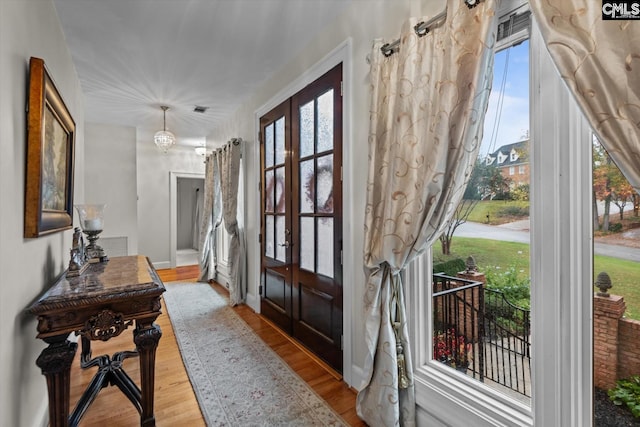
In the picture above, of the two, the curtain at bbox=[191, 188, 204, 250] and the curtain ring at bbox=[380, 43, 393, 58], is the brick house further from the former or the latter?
the curtain at bbox=[191, 188, 204, 250]

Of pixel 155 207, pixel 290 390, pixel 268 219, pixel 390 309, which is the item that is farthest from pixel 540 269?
pixel 155 207

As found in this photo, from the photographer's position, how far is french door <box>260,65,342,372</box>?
2.19 meters

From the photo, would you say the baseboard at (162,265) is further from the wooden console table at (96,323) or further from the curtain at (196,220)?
the wooden console table at (96,323)

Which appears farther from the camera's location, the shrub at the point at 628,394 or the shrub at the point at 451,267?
the shrub at the point at 451,267

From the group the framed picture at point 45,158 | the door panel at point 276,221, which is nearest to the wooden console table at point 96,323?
the framed picture at point 45,158

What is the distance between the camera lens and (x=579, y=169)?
105 centimetres

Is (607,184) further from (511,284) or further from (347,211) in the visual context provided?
(347,211)

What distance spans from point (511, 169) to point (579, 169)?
277mm

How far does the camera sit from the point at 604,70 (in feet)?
2.72

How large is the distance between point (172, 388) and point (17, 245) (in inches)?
53.3

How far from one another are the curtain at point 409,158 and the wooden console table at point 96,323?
1.19 meters

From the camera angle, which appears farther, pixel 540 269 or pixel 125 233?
pixel 125 233

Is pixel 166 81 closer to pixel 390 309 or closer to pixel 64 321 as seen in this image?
pixel 64 321

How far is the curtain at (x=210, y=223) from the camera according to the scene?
15.4ft
